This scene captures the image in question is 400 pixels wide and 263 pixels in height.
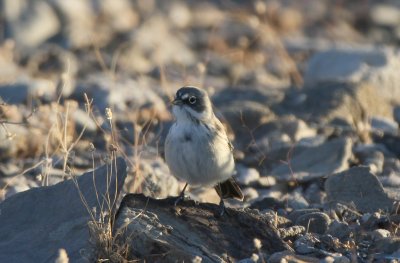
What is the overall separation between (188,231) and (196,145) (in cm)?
75

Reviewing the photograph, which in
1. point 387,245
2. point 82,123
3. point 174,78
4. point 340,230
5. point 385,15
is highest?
point 387,245

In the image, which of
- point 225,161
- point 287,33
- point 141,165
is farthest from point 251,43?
point 225,161

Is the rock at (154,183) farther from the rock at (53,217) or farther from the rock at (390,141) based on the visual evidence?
the rock at (390,141)

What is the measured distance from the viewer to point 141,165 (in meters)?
9.03

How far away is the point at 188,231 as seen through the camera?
6.75 m

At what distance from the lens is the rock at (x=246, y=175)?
31.7ft

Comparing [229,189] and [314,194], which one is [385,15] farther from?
[229,189]

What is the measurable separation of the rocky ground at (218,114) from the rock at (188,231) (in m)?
0.01

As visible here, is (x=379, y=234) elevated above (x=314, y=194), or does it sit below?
above

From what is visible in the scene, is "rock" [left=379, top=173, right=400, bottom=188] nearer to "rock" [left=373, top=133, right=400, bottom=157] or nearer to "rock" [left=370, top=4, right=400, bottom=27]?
"rock" [left=373, top=133, right=400, bottom=157]

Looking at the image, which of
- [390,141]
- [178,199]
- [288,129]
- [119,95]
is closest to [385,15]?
[119,95]

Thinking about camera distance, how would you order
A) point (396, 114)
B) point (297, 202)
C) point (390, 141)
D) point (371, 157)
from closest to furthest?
1. point (297, 202)
2. point (371, 157)
3. point (390, 141)
4. point (396, 114)

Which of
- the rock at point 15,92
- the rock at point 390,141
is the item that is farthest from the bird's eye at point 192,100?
the rock at point 15,92

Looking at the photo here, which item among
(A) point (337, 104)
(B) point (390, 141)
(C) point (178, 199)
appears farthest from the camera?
(A) point (337, 104)
